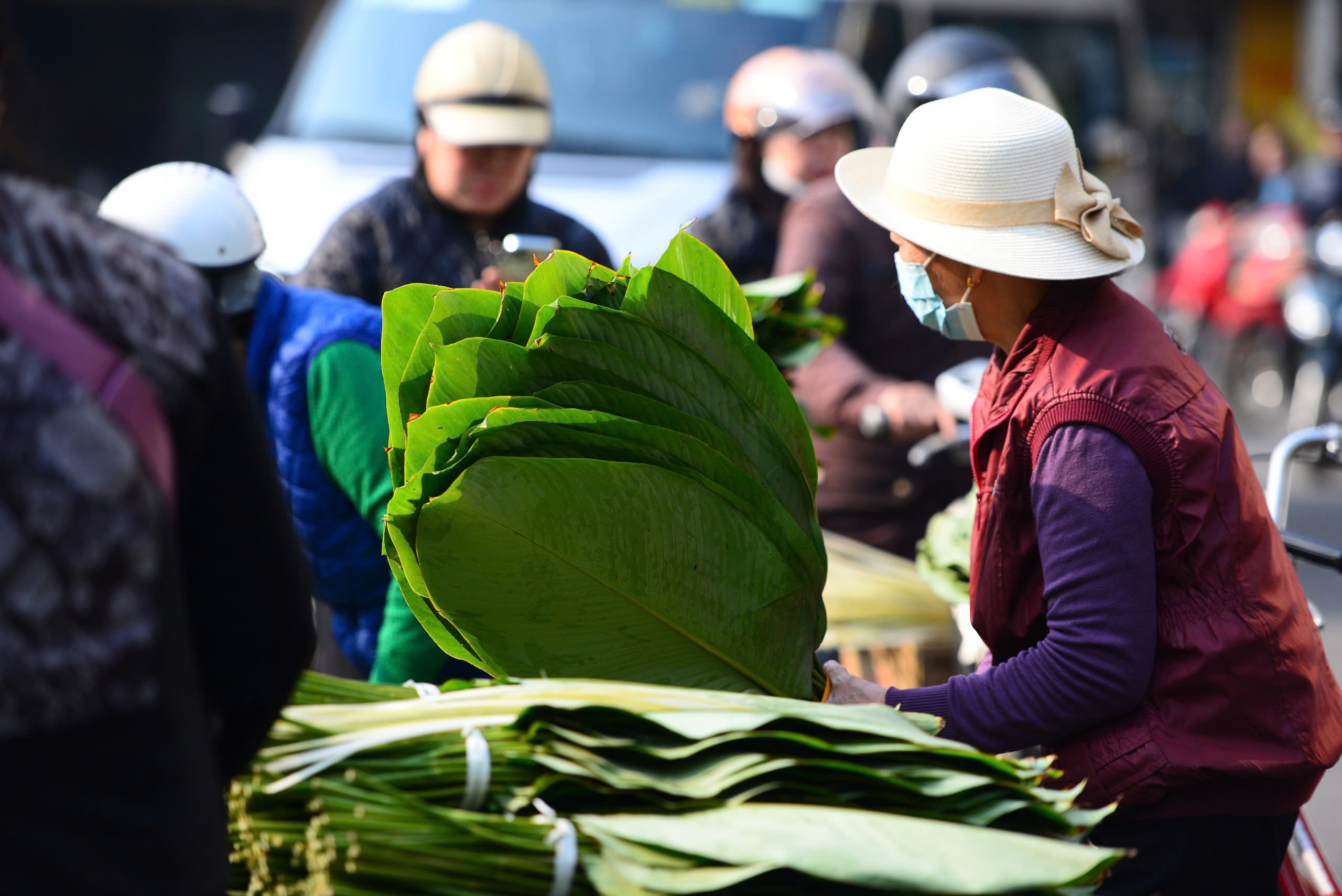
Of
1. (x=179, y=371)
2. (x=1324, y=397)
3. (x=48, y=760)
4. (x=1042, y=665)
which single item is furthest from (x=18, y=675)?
(x=1324, y=397)

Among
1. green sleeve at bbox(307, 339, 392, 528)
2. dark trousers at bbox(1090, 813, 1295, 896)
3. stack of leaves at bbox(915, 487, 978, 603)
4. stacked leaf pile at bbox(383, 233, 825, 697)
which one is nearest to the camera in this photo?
stacked leaf pile at bbox(383, 233, 825, 697)

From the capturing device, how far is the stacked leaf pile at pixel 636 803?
4.36 ft

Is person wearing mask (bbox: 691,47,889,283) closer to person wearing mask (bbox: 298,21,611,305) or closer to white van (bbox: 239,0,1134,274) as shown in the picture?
white van (bbox: 239,0,1134,274)

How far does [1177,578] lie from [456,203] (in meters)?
2.36

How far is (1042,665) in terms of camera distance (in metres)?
1.73

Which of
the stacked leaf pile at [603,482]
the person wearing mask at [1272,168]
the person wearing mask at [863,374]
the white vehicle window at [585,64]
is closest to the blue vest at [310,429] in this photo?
the stacked leaf pile at [603,482]

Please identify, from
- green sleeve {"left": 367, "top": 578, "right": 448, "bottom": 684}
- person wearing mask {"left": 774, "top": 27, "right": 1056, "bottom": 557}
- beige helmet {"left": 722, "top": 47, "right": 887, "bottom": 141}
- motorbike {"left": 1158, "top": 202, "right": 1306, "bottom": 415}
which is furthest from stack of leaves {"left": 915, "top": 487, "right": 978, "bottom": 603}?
motorbike {"left": 1158, "top": 202, "right": 1306, "bottom": 415}

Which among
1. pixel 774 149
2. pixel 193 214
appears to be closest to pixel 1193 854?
pixel 193 214

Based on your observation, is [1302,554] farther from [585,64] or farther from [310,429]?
[585,64]

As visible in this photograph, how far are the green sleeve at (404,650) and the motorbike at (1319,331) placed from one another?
8036 mm

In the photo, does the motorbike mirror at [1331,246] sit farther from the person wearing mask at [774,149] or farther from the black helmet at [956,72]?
the person wearing mask at [774,149]

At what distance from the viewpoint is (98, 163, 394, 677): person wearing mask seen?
7.94 feet

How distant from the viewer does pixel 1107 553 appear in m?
1.67

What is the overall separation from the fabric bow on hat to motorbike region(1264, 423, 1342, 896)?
1.65 ft
